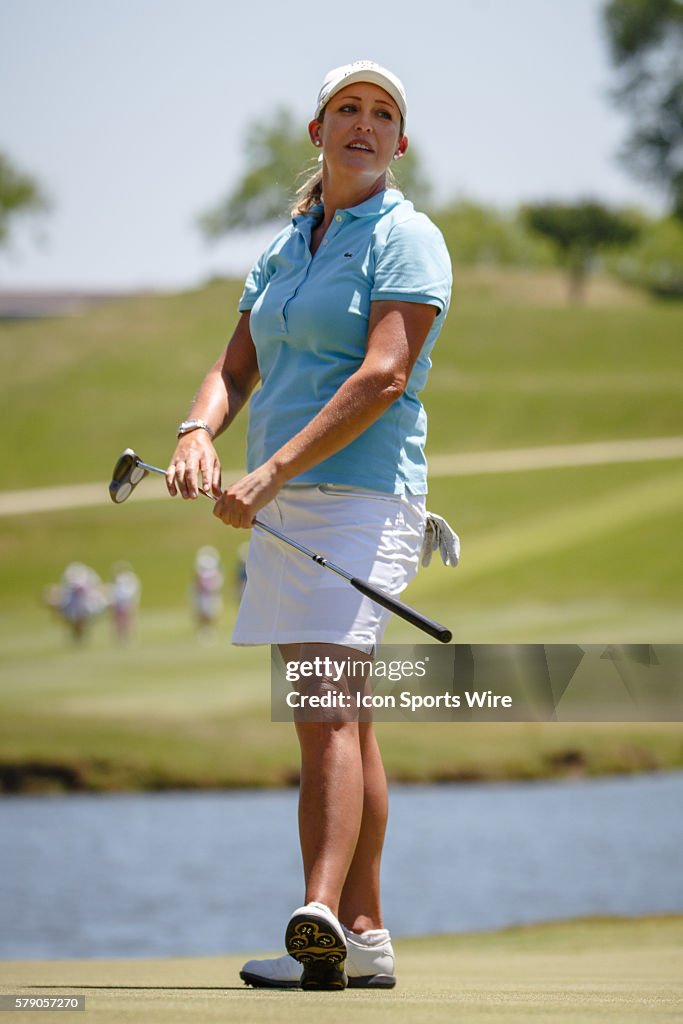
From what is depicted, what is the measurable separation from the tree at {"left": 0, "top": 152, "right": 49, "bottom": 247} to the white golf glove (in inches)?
2717

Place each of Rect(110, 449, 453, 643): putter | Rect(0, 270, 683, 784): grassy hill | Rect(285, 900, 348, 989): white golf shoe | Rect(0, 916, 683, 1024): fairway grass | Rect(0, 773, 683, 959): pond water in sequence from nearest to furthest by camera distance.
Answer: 1. Rect(0, 916, 683, 1024): fairway grass
2. Rect(285, 900, 348, 989): white golf shoe
3. Rect(110, 449, 453, 643): putter
4. Rect(0, 773, 683, 959): pond water
5. Rect(0, 270, 683, 784): grassy hill

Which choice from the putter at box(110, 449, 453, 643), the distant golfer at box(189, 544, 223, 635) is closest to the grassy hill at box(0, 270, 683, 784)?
the distant golfer at box(189, 544, 223, 635)

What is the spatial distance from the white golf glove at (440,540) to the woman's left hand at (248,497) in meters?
0.50

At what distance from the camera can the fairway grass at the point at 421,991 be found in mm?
2590

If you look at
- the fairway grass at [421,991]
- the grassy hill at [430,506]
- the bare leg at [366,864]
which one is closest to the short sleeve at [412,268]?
the bare leg at [366,864]

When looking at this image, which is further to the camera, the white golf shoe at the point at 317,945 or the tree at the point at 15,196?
the tree at the point at 15,196

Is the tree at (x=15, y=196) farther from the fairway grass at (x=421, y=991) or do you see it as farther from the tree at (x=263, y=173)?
the fairway grass at (x=421, y=991)

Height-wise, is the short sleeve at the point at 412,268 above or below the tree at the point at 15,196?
below

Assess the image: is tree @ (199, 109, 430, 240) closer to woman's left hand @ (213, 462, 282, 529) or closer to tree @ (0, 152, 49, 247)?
tree @ (0, 152, 49, 247)

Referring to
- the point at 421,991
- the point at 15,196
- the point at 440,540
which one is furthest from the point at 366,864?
the point at 15,196

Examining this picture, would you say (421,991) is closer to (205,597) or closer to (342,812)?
(342,812)

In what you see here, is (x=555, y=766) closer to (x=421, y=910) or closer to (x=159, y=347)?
(x=421, y=910)

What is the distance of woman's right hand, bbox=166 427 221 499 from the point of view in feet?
10.8

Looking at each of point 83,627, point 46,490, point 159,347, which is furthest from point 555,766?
point 159,347
